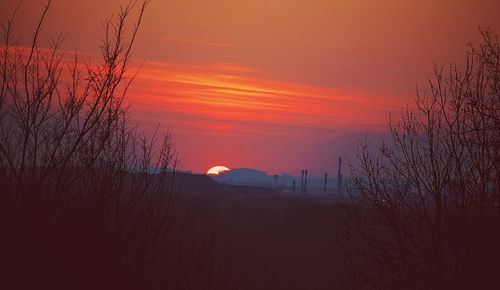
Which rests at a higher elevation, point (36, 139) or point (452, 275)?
point (36, 139)

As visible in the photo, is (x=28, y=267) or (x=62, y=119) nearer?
(x=28, y=267)

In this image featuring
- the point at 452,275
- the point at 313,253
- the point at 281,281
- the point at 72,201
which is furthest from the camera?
the point at 313,253

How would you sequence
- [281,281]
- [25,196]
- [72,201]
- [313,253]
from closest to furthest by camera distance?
1. [25,196]
2. [72,201]
3. [281,281]
4. [313,253]

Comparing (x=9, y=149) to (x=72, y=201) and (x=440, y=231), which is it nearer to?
(x=72, y=201)

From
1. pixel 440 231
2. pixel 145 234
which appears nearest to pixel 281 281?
pixel 440 231

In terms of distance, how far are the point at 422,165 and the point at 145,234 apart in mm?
6177

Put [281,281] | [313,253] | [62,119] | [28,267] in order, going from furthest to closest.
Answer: [313,253] → [281,281] → [62,119] → [28,267]

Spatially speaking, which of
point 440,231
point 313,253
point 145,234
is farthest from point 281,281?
point 145,234

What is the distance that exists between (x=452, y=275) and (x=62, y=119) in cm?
787

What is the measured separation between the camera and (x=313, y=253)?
162 feet

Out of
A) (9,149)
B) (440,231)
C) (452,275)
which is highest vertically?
(9,149)

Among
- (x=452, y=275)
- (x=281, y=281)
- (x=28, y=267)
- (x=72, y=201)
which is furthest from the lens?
(x=281, y=281)

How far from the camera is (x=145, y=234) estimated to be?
348 inches

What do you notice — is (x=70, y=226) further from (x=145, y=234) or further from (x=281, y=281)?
(x=281, y=281)
